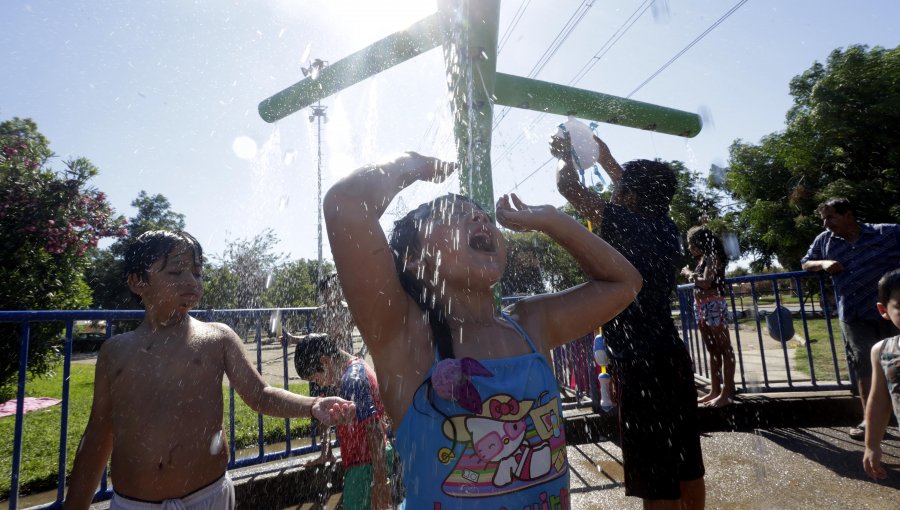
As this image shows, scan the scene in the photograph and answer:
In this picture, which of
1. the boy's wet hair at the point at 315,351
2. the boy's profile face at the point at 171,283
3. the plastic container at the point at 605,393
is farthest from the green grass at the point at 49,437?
the plastic container at the point at 605,393

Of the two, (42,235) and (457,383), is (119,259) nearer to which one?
(42,235)

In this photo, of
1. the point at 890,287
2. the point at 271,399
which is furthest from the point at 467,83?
the point at 890,287

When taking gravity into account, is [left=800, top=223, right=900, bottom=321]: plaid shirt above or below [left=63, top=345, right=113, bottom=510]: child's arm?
above

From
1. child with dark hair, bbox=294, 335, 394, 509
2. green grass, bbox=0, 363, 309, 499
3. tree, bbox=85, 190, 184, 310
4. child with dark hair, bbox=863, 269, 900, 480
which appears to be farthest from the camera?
tree, bbox=85, 190, 184, 310

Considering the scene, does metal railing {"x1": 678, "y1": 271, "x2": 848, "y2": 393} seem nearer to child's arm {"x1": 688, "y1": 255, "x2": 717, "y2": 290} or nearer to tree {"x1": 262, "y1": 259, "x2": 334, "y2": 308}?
child's arm {"x1": 688, "y1": 255, "x2": 717, "y2": 290}

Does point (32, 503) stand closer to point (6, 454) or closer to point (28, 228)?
point (6, 454)

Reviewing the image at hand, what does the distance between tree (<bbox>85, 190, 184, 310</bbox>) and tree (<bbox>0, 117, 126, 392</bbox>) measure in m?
32.1

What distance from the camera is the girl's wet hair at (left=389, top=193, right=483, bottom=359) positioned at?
1553mm

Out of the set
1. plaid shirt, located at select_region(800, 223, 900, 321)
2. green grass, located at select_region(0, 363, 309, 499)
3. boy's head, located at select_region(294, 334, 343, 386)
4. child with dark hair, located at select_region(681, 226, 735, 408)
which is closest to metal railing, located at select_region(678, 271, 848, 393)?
child with dark hair, located at select_region(681, 226, 735, 408)

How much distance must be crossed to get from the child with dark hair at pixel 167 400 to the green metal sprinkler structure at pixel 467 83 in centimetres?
174

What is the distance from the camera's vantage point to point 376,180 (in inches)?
56.5

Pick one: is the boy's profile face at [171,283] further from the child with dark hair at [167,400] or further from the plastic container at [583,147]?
the plastic container at [583,147]

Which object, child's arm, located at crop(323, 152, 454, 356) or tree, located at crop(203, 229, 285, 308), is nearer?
child's arm, located at crop(323, 152, 454, 356)

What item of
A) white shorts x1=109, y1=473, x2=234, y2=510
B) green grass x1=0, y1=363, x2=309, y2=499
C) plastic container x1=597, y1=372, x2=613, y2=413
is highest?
white shorts x1=109, y1=473, x2=234, y2=510
